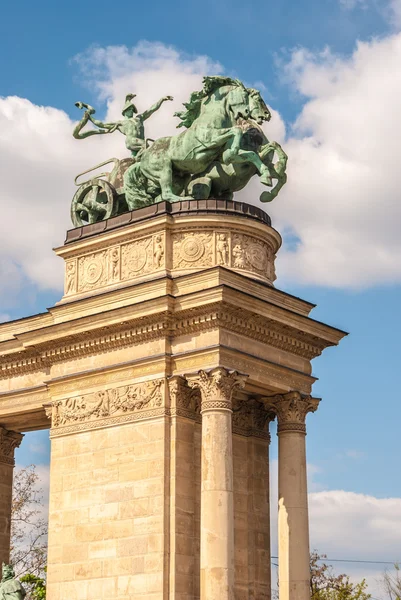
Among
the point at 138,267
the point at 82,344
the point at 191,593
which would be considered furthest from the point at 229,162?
the point at 191,593

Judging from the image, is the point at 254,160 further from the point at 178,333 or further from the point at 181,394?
the point at 181,394

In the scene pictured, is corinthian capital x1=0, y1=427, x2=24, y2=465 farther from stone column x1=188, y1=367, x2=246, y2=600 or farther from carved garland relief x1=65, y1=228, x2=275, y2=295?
stone column x1=188, y1=367, x2=246, y2=600

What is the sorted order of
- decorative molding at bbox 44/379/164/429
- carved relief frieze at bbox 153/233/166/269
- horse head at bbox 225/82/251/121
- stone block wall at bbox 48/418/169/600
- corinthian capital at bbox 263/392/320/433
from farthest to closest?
horse head at bbox 225/82/251/121 → corinthian capital at bbox 263/392/320/433 → carved relief frieze at bbox 153/233/166/269 → decorative molding at bbox 44/379/164/429 → stone block wall at bbox 48/418/169/600

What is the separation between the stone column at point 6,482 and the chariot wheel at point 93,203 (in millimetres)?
7547

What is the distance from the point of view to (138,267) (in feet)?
110

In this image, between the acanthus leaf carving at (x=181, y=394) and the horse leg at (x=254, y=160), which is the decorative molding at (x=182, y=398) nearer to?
the acanthus leaf carving at (x=181, y=394)

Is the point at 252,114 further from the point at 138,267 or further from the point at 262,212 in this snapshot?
the point at 138,267

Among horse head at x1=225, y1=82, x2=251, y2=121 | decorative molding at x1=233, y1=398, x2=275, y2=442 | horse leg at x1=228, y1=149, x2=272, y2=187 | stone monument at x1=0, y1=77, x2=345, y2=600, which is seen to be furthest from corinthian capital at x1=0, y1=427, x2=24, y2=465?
horse head at x1=225, y1=82, x2=251, y2=121

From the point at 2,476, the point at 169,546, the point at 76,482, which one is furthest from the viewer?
the point at 2,476

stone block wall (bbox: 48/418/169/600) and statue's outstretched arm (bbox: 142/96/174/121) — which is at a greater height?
statue's outstretched arm (bbox: 142/96/174/121)

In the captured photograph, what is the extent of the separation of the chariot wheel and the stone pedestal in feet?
2.70

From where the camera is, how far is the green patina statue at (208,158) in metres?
34.2

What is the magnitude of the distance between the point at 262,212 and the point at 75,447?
28.2 ft

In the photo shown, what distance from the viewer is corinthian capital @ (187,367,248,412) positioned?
1194 inches
